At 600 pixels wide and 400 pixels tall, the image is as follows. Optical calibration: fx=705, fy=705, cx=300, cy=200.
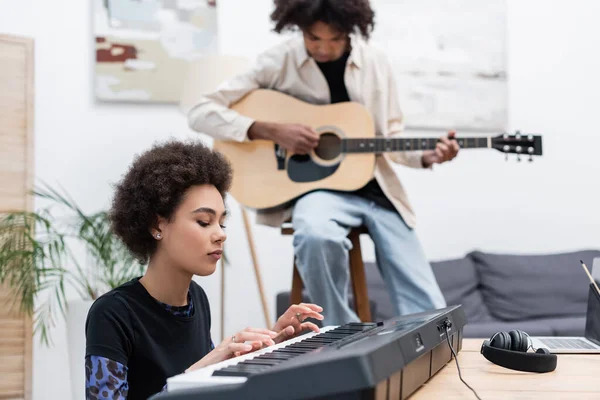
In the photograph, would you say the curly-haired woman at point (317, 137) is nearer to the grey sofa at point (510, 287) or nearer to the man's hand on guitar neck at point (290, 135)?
the man's hand on guitar neck at point (290, 135)

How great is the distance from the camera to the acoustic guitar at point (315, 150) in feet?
8.13

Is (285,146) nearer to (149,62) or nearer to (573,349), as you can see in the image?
(149,62)

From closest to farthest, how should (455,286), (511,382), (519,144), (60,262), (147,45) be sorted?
(511,382)
(519,144)
(60,262)
(147,45)
(455,286)

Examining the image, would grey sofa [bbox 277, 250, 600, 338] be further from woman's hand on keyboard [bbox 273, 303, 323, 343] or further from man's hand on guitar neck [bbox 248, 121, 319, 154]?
woman's hand on keyboard [bbox 273, 303, 323, 343]

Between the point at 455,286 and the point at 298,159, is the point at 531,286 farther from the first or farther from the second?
the point at 298,159

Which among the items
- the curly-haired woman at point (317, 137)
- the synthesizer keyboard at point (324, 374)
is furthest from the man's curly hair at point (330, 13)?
the synthesizer keyboard at point (324, 374)

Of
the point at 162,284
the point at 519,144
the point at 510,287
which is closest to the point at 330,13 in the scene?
the point at 519,144

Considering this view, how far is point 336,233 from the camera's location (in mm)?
2297

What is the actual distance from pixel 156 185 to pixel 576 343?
0.88 metres

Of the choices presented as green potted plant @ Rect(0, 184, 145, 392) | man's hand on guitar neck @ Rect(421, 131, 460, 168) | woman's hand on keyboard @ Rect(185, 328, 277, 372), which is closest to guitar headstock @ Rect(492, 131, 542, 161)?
man's hand on guitar neck @ Rect(421, 131, 460, 168)

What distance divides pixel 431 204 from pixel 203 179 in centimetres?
267

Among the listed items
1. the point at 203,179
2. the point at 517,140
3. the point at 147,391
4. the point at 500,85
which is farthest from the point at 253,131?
the point at 500,85

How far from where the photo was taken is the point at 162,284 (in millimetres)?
1328

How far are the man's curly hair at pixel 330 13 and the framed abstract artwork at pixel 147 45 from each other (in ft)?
3.16
